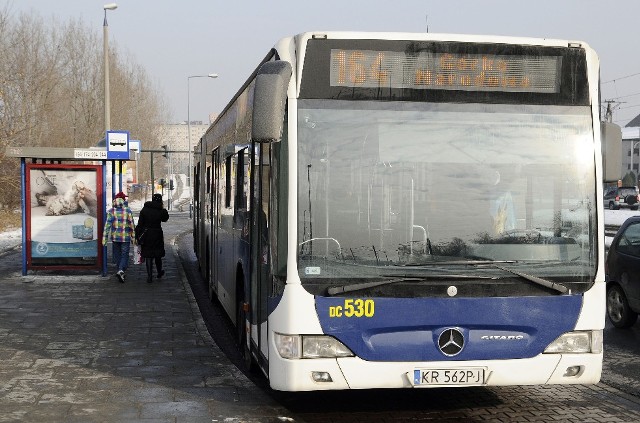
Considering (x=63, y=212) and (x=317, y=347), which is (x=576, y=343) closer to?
(x=317, y=347)

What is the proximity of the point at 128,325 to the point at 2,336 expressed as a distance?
153 centimetres

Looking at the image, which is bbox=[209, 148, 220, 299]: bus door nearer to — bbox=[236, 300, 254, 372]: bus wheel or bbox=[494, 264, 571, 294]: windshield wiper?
bbox=[236, 300, 254, 372]: bus wheel

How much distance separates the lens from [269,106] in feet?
17.7

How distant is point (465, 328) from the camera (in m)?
5.92

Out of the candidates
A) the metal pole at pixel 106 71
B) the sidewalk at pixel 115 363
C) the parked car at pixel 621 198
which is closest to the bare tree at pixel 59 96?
the metal pole at pixel 106 71

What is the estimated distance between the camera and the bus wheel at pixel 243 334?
7820 millimetres

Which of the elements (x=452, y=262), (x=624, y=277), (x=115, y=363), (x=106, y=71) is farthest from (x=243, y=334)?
(x=106, y=71)

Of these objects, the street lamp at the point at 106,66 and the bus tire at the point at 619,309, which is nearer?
the bus tire at the point at 619,309

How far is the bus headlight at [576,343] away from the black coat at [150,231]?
10.9 metres

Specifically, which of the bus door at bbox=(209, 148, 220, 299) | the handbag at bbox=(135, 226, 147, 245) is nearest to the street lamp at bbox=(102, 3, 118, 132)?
the handbag at bbox=(135, 226, 147, 245)

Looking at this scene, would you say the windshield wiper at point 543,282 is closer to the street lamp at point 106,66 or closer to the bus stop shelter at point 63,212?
the bus stop shelter at point 63,212

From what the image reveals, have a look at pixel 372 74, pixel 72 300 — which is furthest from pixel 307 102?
pixel 72 300

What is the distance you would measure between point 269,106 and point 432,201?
1313mm

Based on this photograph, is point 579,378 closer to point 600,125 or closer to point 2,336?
point 600,125
